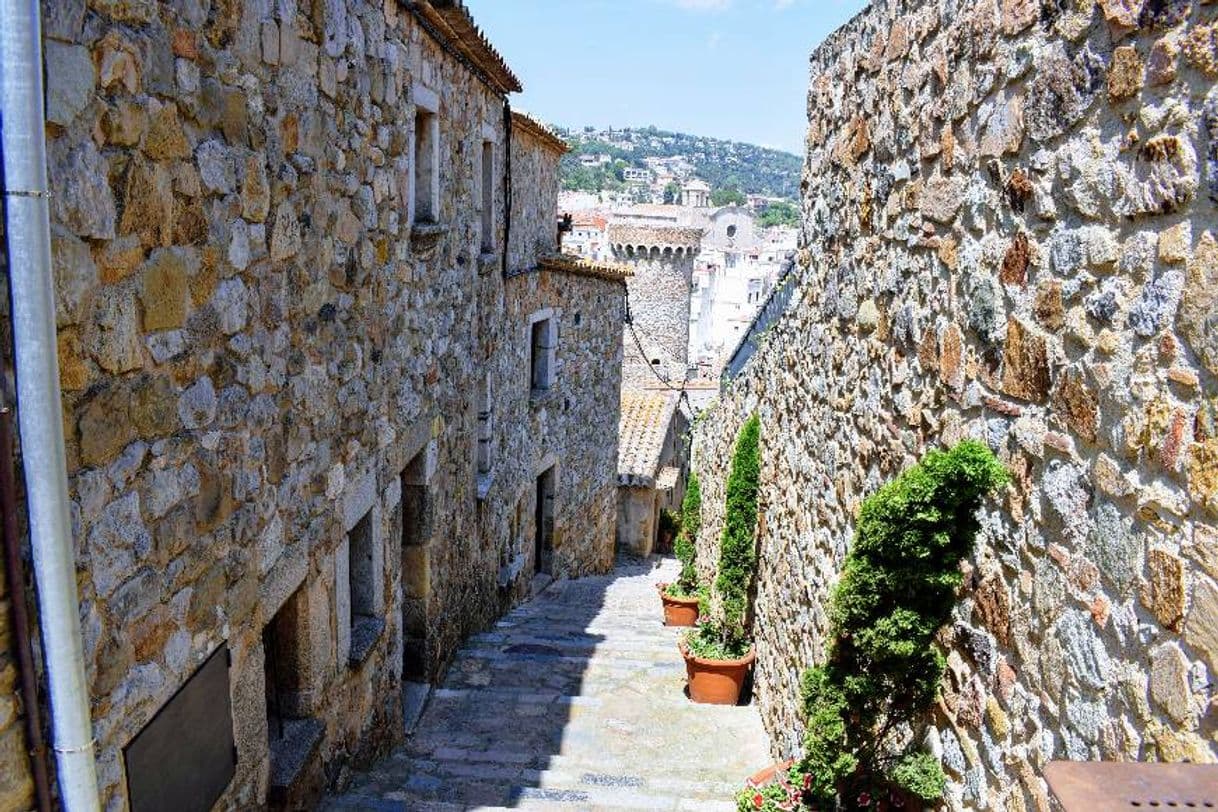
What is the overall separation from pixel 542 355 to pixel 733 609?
16.4 ft

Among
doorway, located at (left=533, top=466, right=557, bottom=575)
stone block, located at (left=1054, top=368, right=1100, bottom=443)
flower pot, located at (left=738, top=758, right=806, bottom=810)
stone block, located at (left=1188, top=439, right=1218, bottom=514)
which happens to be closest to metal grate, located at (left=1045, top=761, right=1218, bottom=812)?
stone block, located at (left=1188, top=439, right=1218, bottom=514)

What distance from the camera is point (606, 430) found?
50.9 feet

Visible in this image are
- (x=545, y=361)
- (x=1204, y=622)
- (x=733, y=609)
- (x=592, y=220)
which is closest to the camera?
(x=1204, y=622)

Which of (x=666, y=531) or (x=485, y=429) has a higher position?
(x=485, y=429)

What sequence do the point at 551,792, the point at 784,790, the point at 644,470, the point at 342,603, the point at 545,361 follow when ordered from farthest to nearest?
the point at 644,470
the point at 545,361
the point at 551,792
the point at 342,603
the point at 784,790

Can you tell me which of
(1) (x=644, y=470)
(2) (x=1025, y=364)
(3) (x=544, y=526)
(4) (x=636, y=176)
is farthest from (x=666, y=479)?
(4) (x=636, y=176)

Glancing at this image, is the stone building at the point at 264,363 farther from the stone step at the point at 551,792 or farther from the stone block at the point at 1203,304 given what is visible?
the stone block at the point at 1203,304

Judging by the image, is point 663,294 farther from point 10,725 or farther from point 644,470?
point 10,725

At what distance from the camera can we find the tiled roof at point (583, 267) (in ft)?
35.4

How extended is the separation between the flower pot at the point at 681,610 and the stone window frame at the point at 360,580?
5378mm

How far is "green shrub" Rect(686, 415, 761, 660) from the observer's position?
716 cm

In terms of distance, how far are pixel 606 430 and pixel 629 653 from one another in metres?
7.30

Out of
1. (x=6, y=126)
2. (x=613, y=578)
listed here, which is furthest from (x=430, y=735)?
(x=613, y=578)

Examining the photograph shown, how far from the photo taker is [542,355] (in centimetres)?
1127
